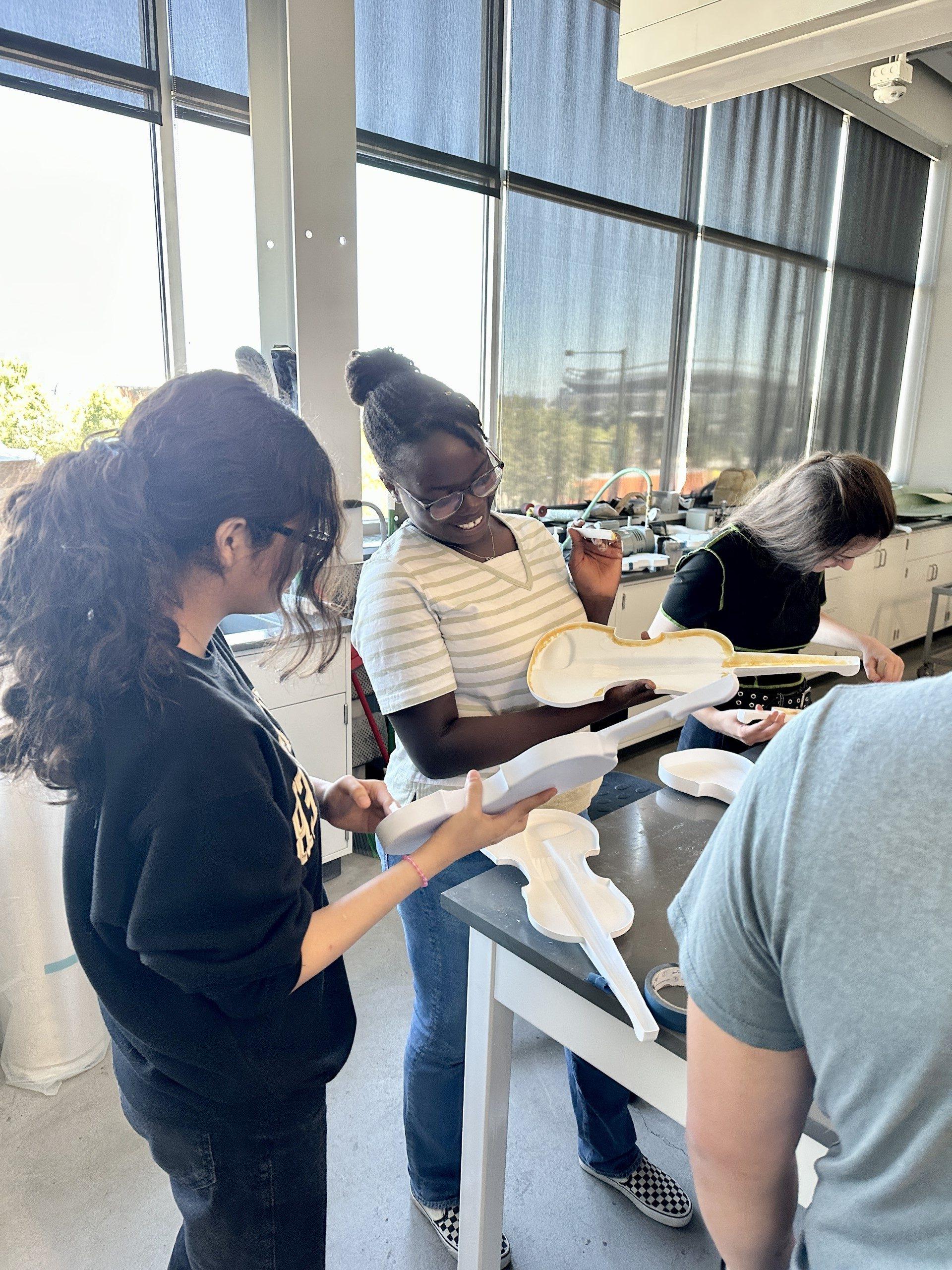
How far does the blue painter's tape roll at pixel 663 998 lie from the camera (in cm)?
86

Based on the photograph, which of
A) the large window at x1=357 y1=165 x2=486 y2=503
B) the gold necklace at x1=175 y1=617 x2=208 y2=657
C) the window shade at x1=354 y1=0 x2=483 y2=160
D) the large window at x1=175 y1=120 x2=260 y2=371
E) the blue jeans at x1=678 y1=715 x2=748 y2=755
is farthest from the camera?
the large window at x1=357 y1=165 x2=486 y2=503

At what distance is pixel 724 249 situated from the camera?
4.62 m

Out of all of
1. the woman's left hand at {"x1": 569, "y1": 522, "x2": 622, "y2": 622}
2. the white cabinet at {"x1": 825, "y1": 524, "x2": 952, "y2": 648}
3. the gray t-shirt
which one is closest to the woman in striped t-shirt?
the woman's left hand at {"x1": 569, "y1": 522, "x2": 622, "y2": 622}

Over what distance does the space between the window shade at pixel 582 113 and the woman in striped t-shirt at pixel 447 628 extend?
290 cm

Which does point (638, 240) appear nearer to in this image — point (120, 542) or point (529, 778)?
point (529, 778)

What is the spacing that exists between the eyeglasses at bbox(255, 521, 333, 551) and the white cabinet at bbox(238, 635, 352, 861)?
1.40 m

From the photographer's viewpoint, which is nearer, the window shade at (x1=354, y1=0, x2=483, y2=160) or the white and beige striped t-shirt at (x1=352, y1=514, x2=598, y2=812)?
the white and beige striped t-shirt at (x1=352, y1=514, x2=598, y2=812)

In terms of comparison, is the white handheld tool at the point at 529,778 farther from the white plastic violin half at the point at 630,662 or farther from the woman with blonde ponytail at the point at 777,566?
the woman with blonde ponytail at the point at 777,566

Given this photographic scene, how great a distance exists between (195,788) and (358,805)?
0.44 meters

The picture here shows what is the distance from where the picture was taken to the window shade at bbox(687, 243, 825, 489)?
4691 mm

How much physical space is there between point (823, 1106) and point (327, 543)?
0.69 m

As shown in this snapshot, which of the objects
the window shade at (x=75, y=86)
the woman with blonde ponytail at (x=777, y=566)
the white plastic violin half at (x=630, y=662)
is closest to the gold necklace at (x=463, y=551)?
the white plastic violin half at (x=630, y=662)

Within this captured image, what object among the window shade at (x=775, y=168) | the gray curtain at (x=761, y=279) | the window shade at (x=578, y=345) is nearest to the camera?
the window shade at (x=578, y=345)

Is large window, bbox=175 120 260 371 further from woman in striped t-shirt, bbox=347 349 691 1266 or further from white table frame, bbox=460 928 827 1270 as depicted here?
white table frame, bbox=460 928 827 1270
